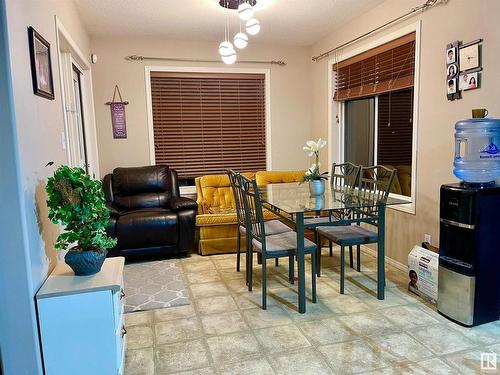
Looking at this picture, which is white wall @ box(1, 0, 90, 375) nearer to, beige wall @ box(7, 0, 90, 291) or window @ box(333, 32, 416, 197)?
beige wall @ box(7, 0, 90, 291)

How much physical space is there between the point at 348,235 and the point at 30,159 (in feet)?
7.55

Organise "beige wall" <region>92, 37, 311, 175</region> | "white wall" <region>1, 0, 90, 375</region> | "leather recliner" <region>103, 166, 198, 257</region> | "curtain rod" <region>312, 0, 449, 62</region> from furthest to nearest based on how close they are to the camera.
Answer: "beige wall" <region>92, 37, 311, 175</region>, "leather recliner" <region>103, 166, 198, 257</region>, "curtain rod" <region>312, 0, 449, 62</region>, "white wall" <region>1, 0, 90, 375</region>

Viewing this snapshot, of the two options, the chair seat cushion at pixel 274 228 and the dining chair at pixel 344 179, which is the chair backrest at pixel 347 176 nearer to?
the dining chair at pixel 344 179

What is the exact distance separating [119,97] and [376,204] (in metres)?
3.42

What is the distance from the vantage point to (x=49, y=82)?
221cm

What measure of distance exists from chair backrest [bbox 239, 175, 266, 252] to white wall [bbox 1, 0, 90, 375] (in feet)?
4.27

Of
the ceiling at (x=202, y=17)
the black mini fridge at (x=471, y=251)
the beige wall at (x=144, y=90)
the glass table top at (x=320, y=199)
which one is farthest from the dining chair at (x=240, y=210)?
the beige wall at (x=144, y=90)

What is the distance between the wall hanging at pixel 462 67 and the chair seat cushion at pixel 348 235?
4.12 ft

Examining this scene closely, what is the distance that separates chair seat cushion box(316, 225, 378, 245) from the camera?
2.90m

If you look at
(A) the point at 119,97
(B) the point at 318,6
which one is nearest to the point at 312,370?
(B) the point at 318,6

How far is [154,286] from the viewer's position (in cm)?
322

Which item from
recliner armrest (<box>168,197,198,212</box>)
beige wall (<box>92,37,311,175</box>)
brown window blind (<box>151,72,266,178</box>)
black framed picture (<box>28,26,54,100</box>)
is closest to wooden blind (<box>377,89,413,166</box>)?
beige wall (<box>92,37,311,175</box>)

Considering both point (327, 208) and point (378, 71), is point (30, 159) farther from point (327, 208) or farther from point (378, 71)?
point (378, 71)

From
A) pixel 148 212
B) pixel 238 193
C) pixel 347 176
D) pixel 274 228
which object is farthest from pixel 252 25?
pixel 148 212
